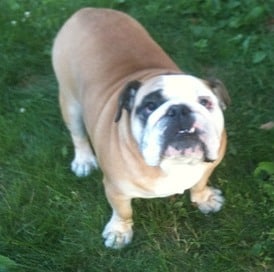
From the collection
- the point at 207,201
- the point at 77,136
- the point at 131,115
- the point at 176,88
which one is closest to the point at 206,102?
the point at 176,88

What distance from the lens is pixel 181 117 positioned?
2.52 m

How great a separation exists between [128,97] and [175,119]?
0.28m

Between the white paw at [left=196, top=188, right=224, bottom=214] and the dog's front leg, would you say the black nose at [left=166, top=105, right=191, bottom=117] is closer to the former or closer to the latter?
the dog's front leg

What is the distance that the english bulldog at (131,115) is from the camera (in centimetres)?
257

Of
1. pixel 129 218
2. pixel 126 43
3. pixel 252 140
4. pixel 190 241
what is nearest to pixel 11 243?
pixel 129 218

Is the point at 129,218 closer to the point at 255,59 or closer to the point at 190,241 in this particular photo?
the point at 190,241

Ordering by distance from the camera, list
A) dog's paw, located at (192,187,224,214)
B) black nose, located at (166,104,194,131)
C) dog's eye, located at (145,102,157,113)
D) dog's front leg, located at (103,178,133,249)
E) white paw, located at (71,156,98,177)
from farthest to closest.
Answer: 1. white paw, located at (71,156,98,177)
2. dog's paw, located at (192,187,224,214)
3. dog's front leg, located at (103,178,133,249)
4. dog's eye, located at (145,102,157,113)
5. black nose, located at (166,104,194,131)

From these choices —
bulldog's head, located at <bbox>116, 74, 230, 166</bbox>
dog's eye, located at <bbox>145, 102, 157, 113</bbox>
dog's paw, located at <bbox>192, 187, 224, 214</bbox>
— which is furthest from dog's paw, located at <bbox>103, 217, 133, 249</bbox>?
dog's eye, located at <bbox>145, 102, 157, 113</bbox>

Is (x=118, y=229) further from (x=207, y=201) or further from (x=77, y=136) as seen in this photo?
(x=77, y=136)

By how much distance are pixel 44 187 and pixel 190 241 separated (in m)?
0.72

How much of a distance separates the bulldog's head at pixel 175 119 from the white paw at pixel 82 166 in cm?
77

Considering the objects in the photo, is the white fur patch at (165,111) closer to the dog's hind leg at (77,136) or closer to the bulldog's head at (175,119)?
the bulldog's head at (175,119)

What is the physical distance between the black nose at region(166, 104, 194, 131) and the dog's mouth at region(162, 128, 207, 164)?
2cm

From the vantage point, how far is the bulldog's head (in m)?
2.54
